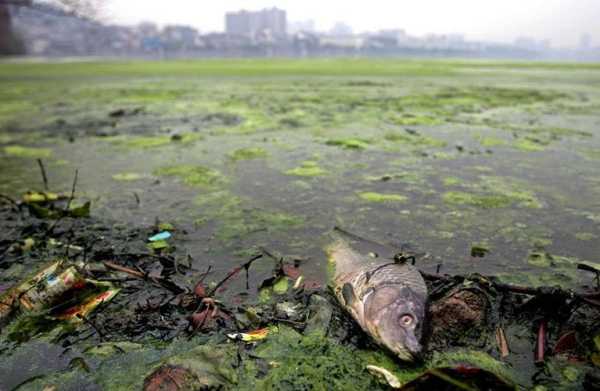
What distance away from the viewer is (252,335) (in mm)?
2332

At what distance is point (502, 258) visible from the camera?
10.7ft

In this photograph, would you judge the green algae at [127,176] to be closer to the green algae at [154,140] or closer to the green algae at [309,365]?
the green algae at [154,140]

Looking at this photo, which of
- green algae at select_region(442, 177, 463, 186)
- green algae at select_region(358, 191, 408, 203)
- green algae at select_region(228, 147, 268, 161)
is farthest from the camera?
green algae at select_region(228, 147, 268, 161)

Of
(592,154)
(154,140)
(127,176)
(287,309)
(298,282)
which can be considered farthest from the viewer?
(154,140)

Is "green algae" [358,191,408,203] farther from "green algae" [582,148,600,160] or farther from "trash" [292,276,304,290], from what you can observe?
"green algae" [582,148,600,160]

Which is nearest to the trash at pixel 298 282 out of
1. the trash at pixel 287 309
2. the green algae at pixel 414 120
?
the trash at pixel 287 309

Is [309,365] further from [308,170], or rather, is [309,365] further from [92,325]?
[308,170]

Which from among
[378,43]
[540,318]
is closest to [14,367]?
[540,318]

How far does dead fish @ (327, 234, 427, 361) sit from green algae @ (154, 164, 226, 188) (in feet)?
10.5

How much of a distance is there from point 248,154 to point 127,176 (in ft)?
6.54

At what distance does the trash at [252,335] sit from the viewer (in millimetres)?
2295

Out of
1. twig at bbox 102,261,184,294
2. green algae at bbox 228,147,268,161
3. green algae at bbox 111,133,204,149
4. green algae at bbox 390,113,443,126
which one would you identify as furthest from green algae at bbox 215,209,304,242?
green algae at bbox 390,113,443,126

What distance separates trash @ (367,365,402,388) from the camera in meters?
1.92

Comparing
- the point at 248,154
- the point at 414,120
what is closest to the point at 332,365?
the point at 248,154
